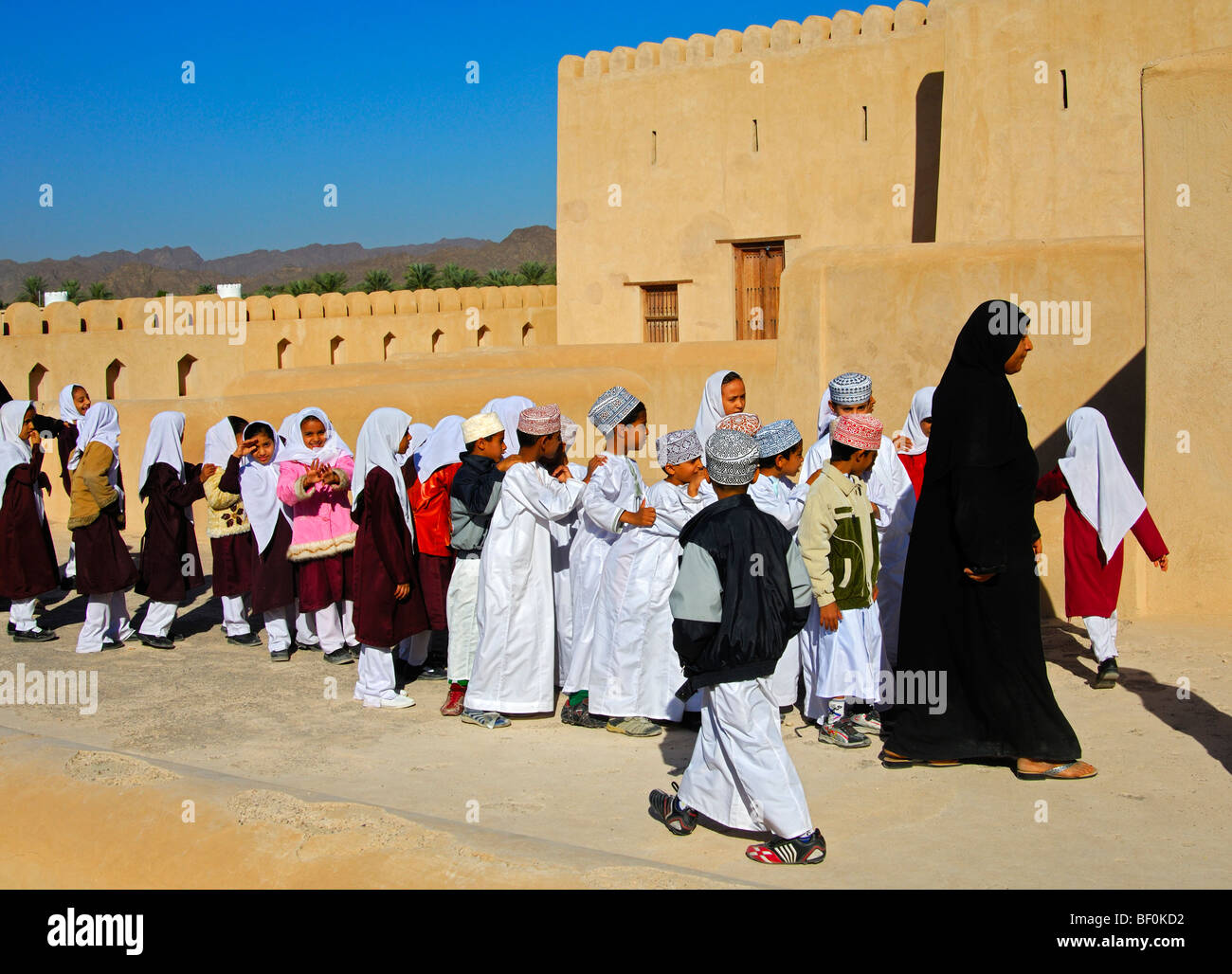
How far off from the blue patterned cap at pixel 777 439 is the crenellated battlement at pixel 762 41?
11.7 metres

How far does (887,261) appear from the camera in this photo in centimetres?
911

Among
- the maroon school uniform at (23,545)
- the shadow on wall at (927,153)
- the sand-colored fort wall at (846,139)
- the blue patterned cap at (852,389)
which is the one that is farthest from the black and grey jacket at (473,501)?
the shadow on wall at (927,153)

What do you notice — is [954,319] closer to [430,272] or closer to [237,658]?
[237,658]

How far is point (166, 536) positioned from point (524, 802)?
424cm

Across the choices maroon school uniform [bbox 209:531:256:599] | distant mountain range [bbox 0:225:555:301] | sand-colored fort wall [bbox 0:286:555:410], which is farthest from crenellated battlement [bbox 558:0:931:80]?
distant mountain range [bbox 0:225:555:301]

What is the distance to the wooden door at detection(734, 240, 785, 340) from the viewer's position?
56.3ft

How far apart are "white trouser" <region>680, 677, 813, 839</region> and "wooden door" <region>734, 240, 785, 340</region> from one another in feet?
44.3

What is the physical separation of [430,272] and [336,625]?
31.0m

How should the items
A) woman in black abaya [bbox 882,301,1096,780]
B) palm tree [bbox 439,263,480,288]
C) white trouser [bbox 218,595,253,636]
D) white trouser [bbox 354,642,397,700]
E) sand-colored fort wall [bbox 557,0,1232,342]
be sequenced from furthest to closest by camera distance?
palm tree [bbox 439,263,480,288] → sand-colored fort wall [bbox 557,0,1232,342] → white trouser [bbox 218,595,253,636] → white trouser [bbox 354,642,397,700] → woman in black abaya [bbox 882,301,1096,780]

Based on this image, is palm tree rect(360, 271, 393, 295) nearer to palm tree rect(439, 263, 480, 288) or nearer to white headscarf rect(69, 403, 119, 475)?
palm tree rect(439, 263, 480, 288)

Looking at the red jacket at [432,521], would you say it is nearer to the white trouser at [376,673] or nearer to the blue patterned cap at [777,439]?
the white trouser at [376,673]

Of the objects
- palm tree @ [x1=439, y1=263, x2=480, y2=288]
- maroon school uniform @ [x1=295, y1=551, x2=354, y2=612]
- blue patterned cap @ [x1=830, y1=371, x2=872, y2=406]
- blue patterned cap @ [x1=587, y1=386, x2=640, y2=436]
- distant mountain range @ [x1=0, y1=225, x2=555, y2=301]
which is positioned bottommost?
maroon school uniform @ [x1=295, y1=551, x2=354, y2=612]

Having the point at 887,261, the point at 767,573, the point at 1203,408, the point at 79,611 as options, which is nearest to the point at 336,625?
the point at 79,611

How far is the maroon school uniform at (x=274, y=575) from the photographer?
769cm
